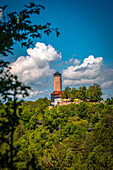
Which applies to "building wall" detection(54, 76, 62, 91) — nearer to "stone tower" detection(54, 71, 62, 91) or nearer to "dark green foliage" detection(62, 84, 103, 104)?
"stone tower" detection(54, 71, 62, 91)

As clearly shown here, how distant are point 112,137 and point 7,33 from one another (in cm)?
2328

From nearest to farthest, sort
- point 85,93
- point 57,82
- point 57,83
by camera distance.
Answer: point 85,93, point 57,83, point 57,82

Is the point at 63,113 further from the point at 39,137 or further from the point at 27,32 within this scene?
the point at 27,32

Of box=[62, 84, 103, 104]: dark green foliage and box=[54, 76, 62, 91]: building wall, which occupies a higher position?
box=[54, 76, 62, 91]: building wall

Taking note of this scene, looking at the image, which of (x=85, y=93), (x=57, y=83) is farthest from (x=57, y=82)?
(x=85, y=93)

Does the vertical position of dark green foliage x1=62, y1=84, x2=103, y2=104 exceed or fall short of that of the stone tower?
it falls short

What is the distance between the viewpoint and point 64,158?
22.6 meters

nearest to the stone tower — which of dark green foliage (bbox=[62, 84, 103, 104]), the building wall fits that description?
the building wall

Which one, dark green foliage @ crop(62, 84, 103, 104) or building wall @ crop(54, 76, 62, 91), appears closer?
dark green foliage @ crop(62, 84, 103, 104)

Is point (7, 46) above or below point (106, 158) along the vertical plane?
above

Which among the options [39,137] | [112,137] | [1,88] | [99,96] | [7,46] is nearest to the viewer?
[1,88]

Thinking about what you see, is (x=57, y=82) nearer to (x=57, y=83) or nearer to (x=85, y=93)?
(x=57, y=83)

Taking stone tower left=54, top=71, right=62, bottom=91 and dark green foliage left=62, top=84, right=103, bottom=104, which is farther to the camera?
stone tower left=54, top=71, right=62, bottom=91

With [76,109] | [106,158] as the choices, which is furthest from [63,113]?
[106,158]
